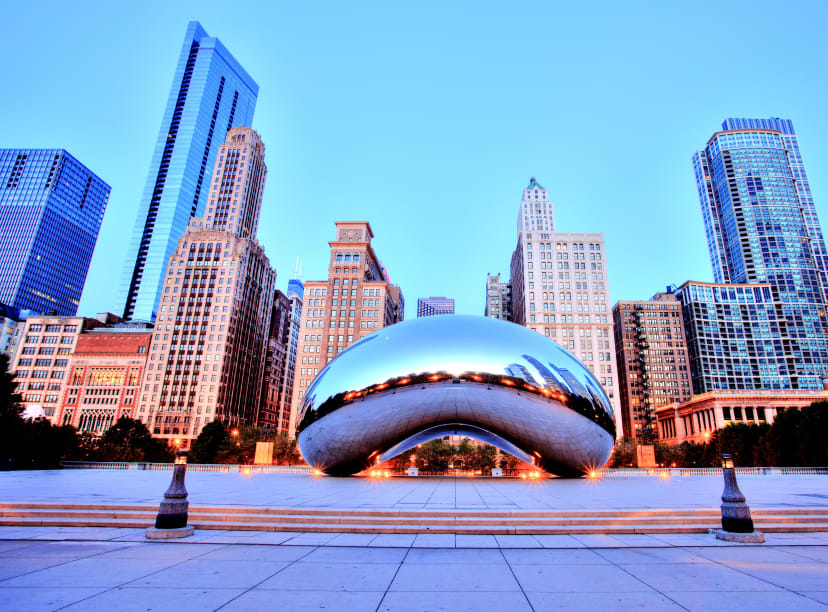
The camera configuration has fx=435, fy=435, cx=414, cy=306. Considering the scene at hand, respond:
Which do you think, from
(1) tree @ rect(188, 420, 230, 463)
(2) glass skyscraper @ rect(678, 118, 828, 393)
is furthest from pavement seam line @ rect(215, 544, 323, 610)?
(2) glass skyscraper @ rect(678, 118, 828, 393)

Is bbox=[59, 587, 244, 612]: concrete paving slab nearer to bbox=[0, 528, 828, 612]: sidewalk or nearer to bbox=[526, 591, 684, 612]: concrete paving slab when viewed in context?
bbox=[0, 528, 828, 612]: sidewalk

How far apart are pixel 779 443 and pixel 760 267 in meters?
149

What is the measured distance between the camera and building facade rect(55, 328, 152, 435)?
112 m

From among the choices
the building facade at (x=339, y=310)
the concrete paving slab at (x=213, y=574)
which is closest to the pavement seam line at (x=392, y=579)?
the concrete paving slab at (x=213, y=574)

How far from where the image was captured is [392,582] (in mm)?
5152

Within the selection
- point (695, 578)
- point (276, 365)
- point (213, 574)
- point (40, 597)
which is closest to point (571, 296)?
point (276, 365)

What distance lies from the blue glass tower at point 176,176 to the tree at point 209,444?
348 ft

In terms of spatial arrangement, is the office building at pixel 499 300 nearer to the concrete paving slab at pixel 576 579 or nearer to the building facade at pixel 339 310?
the building facade at pixel 339 310

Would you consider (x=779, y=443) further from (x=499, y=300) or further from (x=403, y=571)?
(x=499, y=300)

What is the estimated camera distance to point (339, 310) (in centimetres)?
11562

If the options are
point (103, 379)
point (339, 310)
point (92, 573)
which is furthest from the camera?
point (339, 310)

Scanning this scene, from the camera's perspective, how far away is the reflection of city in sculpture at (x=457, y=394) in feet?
48.7

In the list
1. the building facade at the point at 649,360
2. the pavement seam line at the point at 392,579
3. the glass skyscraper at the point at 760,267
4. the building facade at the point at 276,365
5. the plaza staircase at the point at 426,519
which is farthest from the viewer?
the building facade at the point at 276,365

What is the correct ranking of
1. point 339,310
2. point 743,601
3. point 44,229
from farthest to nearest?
point 44,229 < point 339,310 < point 743,601
